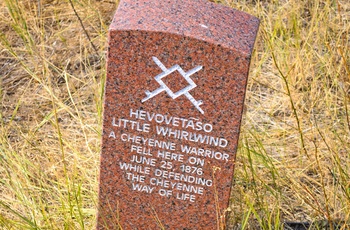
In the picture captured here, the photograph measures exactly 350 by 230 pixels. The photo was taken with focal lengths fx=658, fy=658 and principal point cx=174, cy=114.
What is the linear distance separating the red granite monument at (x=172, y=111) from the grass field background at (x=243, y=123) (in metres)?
0.17

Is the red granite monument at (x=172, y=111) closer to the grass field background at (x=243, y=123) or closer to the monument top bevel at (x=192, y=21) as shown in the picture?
the monument top bevel at (x=192, y=21)

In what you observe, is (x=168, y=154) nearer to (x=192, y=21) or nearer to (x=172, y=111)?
(x=172, y=111)

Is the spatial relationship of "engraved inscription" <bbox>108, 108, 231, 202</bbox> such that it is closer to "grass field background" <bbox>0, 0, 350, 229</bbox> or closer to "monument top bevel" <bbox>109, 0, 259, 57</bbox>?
"grass field background" <bbox>0, 0, 350, 229</bbox>

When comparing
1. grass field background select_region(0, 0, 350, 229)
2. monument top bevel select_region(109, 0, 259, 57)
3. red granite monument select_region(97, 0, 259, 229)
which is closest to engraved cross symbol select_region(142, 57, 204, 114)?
red granite monument select_region(97, 0, 259, 229)

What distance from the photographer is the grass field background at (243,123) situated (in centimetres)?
296

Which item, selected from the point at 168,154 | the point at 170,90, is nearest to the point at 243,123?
the point at 168,154

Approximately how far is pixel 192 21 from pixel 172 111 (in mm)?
348

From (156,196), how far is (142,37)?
0.69 metres

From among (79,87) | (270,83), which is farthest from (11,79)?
(270,83)

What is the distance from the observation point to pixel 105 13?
431 cm

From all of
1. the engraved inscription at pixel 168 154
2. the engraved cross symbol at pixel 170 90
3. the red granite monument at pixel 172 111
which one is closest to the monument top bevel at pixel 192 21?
the red granite monument at pixel 172 111

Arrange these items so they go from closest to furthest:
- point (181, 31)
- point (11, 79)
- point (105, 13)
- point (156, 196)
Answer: point (181, 31) < point (156, 196) < point (11, 79) < point (105, 13)

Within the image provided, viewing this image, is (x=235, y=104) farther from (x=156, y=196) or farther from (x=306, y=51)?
(x=306, y=51)

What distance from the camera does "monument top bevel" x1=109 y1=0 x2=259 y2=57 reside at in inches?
93.1
